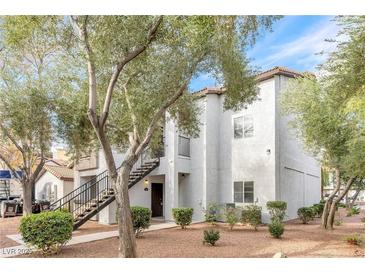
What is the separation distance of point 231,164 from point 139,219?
325cm

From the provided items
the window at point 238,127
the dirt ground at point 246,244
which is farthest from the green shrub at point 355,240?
the window at point 238,127

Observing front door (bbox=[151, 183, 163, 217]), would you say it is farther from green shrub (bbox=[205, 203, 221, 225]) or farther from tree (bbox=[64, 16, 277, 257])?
tree (bbox=[64, 16, 277, 257])

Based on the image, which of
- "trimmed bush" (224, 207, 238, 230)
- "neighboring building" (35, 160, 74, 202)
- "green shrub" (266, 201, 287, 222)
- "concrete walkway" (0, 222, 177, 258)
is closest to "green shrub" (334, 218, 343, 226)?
"green shrub" (266, 201, 287, 222)

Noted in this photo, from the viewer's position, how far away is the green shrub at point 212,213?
9336mm

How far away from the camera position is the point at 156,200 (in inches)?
404

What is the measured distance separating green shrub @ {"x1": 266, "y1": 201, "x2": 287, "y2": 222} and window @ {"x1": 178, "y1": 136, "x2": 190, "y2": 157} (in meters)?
3.57

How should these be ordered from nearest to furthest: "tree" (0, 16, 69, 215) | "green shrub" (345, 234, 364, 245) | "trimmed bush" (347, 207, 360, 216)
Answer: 1. "green shrub" (345, 234, 364, 245)
2. "tree" (0, 16, 69, 215)
3. "trimmed bush" (347, 207, 360, 216)

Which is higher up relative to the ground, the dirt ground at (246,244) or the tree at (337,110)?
the tree at (337,110)

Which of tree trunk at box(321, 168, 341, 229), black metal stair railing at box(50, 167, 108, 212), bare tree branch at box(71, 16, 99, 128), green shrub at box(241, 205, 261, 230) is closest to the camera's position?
bare tree branch at box(71, 16, 99, 128)

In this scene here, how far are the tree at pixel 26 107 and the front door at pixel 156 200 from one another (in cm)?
337

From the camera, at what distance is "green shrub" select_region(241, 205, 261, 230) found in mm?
8320

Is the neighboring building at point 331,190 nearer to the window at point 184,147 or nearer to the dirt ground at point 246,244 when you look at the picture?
the dirt ground at point 246,244

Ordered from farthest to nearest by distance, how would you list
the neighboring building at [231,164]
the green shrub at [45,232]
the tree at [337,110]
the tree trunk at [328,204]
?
1. the neighboring building at [231,164]
2. the tree trunk at [328,204]
3. the green shrub at [45,232]
4. the tree at [337,110]

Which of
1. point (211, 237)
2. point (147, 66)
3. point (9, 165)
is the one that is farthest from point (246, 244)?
point (9, 165)
